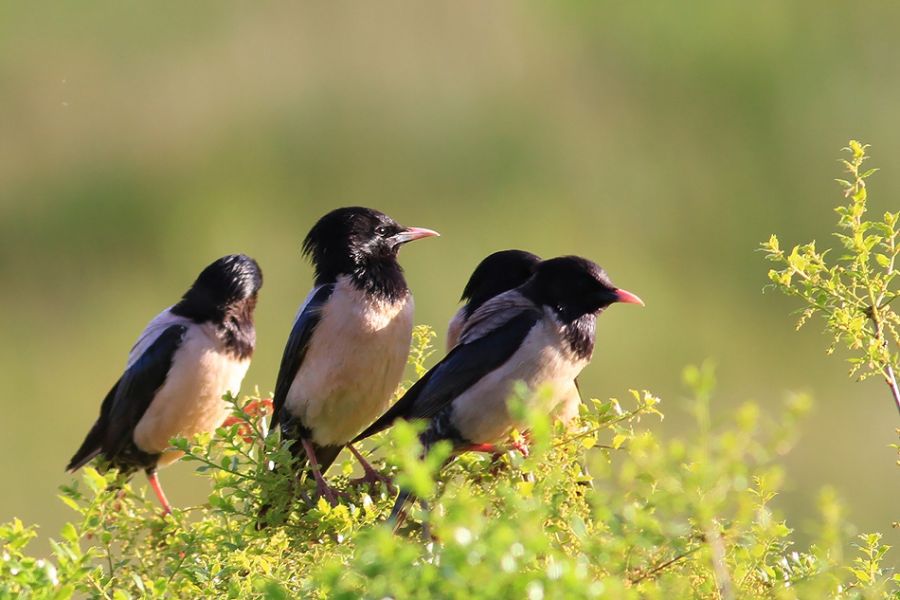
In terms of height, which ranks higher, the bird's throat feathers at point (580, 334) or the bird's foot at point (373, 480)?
the bird's throat feathers at point (580, 334)

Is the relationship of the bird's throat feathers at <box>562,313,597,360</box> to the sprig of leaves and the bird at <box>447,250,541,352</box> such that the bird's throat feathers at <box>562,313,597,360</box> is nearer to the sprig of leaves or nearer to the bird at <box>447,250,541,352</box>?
the bird at <box>447,250,541,352</box>

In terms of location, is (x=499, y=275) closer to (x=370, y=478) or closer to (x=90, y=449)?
(x=370, y=478)

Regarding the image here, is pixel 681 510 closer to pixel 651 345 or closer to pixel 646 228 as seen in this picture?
pixel 651 345

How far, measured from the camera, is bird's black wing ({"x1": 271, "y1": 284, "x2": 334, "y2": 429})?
13.2 ft

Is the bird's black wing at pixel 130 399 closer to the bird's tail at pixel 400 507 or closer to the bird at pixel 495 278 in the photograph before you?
the bird at pixel 495 278

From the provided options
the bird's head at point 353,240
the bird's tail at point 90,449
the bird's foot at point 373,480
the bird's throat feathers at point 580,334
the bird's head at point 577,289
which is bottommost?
the bird's tail at point 90,449

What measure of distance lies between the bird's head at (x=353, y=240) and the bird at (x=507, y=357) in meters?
0.53

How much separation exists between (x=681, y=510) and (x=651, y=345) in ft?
40.7

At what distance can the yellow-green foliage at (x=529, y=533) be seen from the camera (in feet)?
4.56

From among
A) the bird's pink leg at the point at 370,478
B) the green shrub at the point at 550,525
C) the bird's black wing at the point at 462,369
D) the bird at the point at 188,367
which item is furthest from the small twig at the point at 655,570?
the bird at the point at 188,367

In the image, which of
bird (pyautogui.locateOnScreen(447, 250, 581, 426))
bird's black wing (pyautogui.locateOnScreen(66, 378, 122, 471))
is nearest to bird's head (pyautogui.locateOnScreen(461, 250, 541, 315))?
bird (pyautogui.locateOnScreen(447, 250, 581, 426))

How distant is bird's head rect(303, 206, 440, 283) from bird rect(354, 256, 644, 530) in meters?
0.53

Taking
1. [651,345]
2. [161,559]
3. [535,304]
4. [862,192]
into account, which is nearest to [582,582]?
[862,192]

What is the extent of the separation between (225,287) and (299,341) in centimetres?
96
